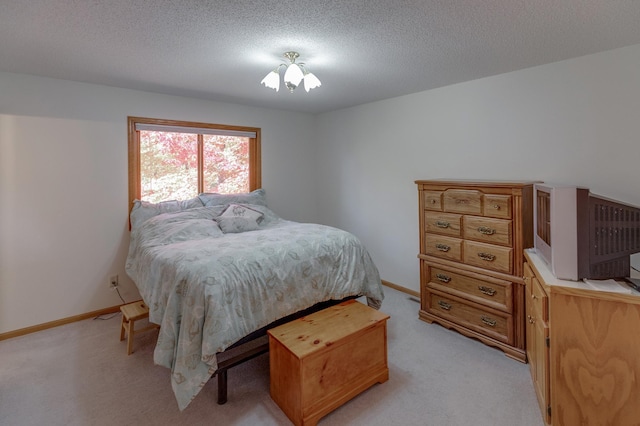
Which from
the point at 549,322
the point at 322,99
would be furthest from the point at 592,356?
the point at 322,99

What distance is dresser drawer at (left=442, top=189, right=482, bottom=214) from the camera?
2.56 m

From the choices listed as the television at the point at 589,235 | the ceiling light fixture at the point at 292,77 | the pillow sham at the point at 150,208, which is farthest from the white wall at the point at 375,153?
the ceiling light fixture at the point at 292,77

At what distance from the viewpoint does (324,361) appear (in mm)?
1823

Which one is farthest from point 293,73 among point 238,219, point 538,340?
point 538,340

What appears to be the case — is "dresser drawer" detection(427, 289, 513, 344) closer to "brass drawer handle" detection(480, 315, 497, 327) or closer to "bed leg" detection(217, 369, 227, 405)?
"brass drawer handle" detection(480, 315, 497, 327)

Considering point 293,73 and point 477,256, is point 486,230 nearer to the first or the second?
point 477,256

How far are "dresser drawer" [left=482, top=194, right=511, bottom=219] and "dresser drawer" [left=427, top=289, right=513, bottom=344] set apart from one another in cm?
75

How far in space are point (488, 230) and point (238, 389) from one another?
7.00 feet

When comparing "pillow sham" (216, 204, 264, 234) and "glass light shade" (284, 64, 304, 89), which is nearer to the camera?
"glass light shade" (284, 64, 304, 89)

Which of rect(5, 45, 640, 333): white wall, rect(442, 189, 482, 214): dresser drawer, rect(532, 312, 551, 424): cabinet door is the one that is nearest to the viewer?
rect(532, 312, 551, 424): cabinet door

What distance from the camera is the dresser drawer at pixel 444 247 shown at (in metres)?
2.71

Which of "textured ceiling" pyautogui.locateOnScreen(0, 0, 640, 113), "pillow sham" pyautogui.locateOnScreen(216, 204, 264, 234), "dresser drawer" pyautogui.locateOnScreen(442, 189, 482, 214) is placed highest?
"textured ceiling" pyautogui.locateOnScreen(0, 0, 640, 113)

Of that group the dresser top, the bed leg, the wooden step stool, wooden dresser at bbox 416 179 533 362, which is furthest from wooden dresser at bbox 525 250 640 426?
the wooden step stool

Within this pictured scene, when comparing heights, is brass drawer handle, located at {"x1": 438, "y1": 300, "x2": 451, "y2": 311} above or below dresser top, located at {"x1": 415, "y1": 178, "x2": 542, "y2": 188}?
below
